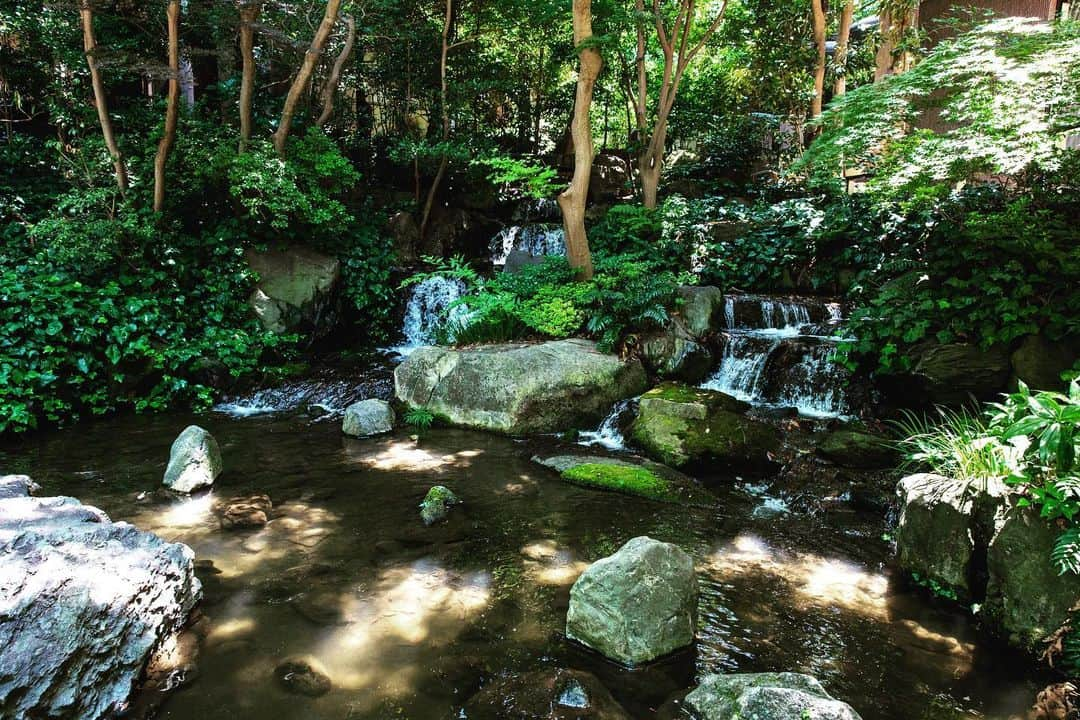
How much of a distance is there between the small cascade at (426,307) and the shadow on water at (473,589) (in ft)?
16.7

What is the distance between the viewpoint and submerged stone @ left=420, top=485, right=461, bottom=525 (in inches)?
214

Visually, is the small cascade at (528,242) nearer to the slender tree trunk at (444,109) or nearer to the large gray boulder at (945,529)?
the slender tree trunk at (444,109)

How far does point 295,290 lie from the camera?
35.2 feet

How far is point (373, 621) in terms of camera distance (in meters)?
3.94

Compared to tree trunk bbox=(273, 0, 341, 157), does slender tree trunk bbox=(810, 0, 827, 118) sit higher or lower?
higher

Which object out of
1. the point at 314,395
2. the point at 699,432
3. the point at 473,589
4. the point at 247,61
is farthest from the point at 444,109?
the point at 473,589

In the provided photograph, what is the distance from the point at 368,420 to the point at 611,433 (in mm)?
3258

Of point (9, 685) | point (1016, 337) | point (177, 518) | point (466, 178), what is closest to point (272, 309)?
point (177, 518)

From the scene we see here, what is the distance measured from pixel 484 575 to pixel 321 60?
491 inches

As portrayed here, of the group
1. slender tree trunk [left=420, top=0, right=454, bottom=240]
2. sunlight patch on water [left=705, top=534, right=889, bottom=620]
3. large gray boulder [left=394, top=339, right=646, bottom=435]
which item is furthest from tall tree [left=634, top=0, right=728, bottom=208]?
sunlight patch on water [left=705, top=534, right=889, bottom=620]

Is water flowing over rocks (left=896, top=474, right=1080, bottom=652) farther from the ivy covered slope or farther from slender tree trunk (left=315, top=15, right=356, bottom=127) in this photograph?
slender tree trunk (left=315, top=15, right=356, bottom=127)

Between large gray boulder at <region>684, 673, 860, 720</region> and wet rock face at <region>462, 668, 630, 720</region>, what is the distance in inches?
16.8

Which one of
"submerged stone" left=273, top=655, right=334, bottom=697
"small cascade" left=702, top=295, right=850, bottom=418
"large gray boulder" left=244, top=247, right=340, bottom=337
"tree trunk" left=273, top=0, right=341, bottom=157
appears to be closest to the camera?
"submerged stone" left=273, top=655, right=334, bottom=697

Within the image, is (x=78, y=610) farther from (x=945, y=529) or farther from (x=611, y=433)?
(x=611, y=433)
